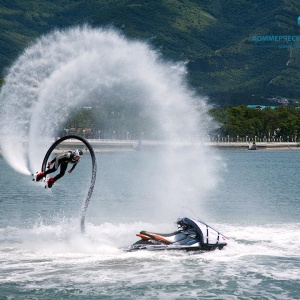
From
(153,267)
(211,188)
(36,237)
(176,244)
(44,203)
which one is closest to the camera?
(153,267)

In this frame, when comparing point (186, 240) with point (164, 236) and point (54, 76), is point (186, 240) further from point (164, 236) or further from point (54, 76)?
point (54, 76)

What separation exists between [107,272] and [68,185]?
6170 centimetres

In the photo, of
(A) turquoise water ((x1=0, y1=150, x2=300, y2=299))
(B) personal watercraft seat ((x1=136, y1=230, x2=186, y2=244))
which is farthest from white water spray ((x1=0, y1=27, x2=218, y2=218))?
(B) personal watercraft seat ((x1=136, y1=230, x2=186, y2=244))

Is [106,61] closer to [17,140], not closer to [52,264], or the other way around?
[17,140]

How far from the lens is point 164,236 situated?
3412 cm

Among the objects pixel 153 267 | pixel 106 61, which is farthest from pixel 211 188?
pixel 153 267

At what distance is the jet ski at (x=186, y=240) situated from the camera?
1330 inches

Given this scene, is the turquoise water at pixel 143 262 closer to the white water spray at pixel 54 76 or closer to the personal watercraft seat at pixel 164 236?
the personal watercraft seat at pixel 164 236

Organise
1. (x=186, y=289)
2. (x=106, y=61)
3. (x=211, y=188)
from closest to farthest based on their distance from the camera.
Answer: (x=186, y=289) < (x=106, y=61) < (x=211, y=188)

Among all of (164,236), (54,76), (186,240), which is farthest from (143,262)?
(54,76)

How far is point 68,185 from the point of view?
92.2 metres

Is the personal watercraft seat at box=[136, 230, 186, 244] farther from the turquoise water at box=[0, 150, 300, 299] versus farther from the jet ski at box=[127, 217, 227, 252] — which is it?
the turquoise water at box=[0, 150, 300, 299]

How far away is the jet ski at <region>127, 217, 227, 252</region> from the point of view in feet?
111

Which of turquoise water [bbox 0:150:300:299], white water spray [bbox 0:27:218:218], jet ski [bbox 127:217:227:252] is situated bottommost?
turquoise water [bbox 0:150:300:299]
